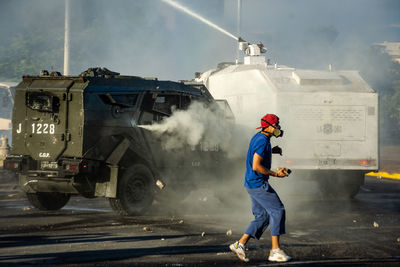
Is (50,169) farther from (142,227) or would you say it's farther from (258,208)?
(258,208)

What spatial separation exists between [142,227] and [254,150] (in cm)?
339

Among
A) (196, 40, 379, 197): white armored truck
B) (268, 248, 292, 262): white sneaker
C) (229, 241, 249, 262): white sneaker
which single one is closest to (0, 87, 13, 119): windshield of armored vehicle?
(196, 40, 379, 197): white armored truck

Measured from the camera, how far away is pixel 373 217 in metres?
11.6

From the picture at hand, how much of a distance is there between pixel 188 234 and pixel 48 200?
4.09m

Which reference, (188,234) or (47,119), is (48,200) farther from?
(188,234)

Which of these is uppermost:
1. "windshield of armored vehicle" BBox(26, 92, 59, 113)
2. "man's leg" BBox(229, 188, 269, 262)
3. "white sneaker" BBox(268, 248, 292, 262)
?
"windshield of armored vehicle" BBox(26, 92, 59, 113)

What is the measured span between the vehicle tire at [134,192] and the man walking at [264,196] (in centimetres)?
421

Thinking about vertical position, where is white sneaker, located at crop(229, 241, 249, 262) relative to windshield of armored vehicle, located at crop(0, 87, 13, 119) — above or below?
below

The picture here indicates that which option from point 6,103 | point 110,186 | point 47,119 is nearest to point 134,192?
point 110,186

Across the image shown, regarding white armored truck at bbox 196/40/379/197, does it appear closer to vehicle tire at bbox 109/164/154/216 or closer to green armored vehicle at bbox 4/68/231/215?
green armored vehicle at bbox 4/68/231/215

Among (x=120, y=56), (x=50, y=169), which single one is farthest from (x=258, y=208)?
(x=120, y=56)

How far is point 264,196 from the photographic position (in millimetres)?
7203

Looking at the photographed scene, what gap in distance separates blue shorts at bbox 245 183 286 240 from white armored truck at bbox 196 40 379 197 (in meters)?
6.78

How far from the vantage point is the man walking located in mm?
7090
